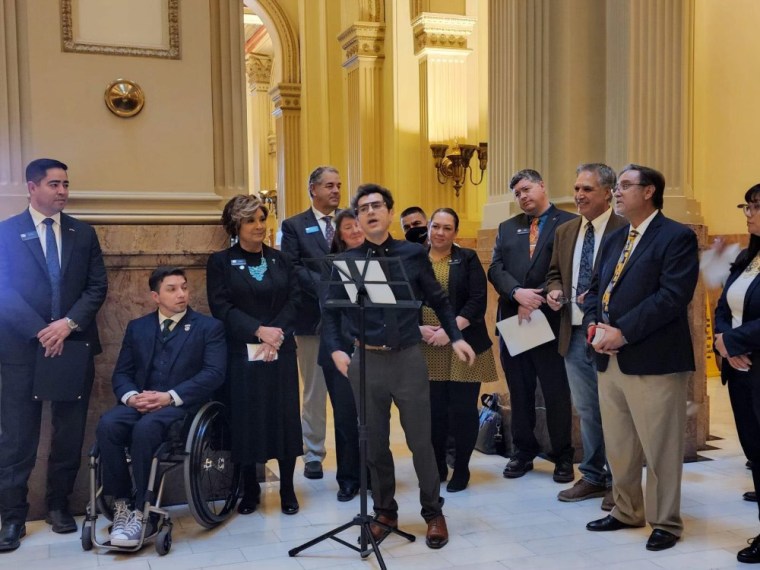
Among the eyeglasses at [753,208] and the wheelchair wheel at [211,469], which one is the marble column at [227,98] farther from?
the eyeglasses at [753,208]

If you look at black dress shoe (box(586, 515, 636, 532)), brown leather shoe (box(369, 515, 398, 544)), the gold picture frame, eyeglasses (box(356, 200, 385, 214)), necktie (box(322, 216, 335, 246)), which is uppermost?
→ the gold picture frame

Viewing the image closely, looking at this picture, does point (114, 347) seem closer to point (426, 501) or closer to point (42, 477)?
point (42, 477)

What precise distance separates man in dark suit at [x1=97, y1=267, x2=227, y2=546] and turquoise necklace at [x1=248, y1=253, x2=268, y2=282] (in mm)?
350

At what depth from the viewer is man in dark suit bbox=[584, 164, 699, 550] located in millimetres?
4059

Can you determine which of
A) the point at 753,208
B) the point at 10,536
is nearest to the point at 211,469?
the point at 10,536

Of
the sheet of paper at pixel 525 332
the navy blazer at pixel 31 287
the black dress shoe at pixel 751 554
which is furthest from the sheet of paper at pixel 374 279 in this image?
the black dress shoe at pixel 751 554

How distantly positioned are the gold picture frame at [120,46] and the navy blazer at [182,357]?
5.17 feet

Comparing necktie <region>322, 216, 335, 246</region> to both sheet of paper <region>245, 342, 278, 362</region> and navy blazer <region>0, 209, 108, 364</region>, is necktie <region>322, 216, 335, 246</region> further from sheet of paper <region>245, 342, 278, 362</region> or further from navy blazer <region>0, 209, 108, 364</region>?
navy blazer <region>0, 209, 108, 364</region>

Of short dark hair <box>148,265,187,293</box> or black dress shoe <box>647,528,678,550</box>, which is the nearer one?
black dress shoe <box>647,528,678,550</box>

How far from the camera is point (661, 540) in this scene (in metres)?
4.14

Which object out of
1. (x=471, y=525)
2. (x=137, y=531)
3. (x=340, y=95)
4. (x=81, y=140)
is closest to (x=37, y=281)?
(x=81, y=140)

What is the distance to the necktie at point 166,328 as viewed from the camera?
455 centimetres

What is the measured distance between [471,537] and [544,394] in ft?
4.27

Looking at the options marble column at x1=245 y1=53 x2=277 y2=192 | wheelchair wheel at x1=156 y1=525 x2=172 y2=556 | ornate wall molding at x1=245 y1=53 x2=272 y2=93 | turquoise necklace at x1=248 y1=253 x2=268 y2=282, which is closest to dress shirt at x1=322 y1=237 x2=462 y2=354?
turquoise necklace at x1=248 y1=253 x2=268 y2=282
